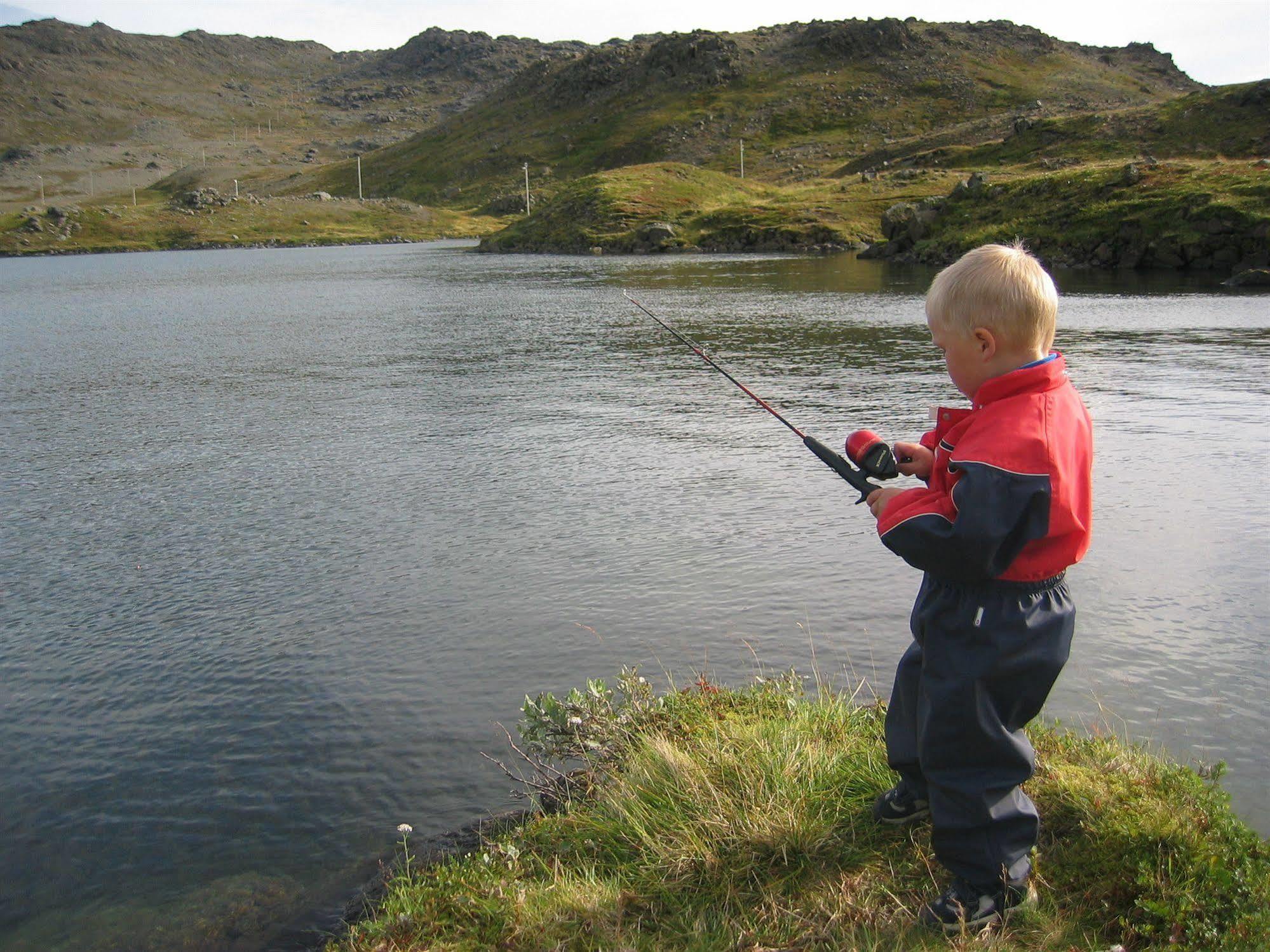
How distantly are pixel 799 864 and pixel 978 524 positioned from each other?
1.58 m

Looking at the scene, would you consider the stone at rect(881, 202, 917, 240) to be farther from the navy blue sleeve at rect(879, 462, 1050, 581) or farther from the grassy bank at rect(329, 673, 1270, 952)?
the navy blue sleeve at rect(879, 462, 1050, 581)

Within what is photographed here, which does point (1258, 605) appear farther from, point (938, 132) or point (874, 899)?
point (938, 132)

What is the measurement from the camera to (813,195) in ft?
279

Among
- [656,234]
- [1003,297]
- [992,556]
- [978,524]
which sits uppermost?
[656,234]

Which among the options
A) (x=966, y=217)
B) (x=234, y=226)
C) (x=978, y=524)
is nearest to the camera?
(x=978, y=524)

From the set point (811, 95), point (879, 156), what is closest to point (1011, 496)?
point (879, 156)

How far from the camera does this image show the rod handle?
391 centimetres

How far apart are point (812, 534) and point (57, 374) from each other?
57.8 feet

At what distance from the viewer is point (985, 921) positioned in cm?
341

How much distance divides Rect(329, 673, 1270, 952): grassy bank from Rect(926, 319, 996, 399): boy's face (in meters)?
1.77

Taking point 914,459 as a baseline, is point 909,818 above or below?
below

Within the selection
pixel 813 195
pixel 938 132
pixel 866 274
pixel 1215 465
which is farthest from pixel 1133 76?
pixel 1215 465

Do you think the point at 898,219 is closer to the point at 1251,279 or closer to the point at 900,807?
the point at 1251,279

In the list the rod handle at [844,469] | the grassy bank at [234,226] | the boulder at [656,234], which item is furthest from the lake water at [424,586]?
the grassy bank at [234,226]
